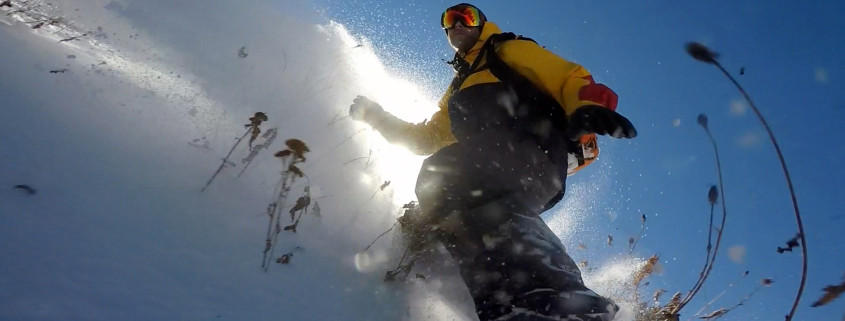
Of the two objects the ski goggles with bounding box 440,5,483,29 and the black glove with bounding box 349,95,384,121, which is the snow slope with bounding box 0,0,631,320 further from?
the ski goggles with bounding box 440,5,483,29

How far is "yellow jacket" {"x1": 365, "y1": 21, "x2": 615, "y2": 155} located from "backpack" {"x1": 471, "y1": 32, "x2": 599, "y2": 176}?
0.08ft

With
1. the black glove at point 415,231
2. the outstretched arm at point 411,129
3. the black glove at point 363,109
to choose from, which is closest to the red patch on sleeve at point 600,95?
the black glove at point 415,231

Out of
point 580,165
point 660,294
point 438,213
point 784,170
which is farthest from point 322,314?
point 660,294

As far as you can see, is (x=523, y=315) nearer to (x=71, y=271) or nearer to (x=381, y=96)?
(x=71, y=271)

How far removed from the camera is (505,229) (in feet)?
5.99

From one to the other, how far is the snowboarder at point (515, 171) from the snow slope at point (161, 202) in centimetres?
45

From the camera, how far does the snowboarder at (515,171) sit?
5.48 feet

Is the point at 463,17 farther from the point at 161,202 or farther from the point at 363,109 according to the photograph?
the point at 161,202

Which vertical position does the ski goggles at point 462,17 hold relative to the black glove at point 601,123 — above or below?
above

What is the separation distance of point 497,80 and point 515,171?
1.64 feet

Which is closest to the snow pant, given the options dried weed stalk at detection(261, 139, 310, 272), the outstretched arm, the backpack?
the backpack

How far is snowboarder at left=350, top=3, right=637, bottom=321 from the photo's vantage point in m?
1.67

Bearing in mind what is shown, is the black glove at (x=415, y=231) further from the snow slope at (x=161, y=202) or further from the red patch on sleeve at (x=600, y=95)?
the red patch on sleeve at (x=600, y=95)

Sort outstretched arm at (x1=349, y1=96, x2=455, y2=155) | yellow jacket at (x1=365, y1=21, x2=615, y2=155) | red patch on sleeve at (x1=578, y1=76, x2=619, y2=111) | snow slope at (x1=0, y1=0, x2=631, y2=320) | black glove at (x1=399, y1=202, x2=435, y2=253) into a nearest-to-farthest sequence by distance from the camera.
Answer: snow slope at (x1=0, y1=0, x2=631, y2=320) < red patch on sleeve at (x1=578, y1=76, x2=619, y2=111) < yellow jacket at (x1=365, y1=21, x2=615, y2=155) < black glove at (x1=399, y1=202, x2=435, y2=253) < outstretched arm at (x1=349, y1=96, x2=455, y2=155)
